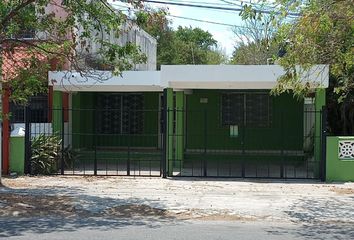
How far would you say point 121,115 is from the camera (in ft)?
70.3

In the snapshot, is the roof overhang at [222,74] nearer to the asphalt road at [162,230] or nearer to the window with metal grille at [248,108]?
the window with metal grille at [248,108]

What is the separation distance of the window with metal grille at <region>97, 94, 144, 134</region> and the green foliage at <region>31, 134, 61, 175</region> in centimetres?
507

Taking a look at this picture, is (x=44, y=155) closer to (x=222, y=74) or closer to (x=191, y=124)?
(x=222, y=74)

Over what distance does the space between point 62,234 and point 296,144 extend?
13.3 metres

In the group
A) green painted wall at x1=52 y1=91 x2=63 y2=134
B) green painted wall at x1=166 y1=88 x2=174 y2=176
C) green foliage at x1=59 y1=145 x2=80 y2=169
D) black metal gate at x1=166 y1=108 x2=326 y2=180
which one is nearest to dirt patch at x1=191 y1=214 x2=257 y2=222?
green painted wall at x1=166 y1=88 x2=174 y2=176

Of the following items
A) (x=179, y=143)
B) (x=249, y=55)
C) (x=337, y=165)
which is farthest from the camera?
(x=249, y=55)

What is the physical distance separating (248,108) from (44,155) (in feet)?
25.9

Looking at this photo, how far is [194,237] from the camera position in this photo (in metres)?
8.33

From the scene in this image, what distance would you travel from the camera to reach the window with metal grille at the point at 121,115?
2139cm

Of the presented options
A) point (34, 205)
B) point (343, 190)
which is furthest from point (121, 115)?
point (34, 205)

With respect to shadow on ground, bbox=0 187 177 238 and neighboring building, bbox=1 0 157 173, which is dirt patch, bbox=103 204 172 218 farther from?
neighboring building, bbox=1 0 157 173

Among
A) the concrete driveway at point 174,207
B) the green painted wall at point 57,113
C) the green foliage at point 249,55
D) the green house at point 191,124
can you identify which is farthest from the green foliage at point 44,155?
the green foliage at point 249,55

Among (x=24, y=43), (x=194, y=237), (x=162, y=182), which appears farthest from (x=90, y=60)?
(x=194, y=237)

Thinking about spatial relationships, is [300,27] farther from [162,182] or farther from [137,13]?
[162,182]
